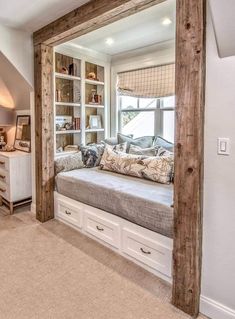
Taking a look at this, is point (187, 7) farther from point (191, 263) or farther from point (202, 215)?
point (191, 263)

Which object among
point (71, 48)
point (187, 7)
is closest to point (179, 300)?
point (187, 7)

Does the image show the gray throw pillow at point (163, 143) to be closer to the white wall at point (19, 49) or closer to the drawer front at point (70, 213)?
the drawer front at point (70, 213)

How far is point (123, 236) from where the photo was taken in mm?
2338

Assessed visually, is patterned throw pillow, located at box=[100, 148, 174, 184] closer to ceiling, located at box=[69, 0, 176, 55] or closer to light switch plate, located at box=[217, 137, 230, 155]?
A: light switch plate, located at box=[217, 137, 230, 155]

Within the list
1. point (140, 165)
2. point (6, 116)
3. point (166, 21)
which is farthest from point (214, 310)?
point (6, 116)

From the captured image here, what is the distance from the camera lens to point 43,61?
2916 mm

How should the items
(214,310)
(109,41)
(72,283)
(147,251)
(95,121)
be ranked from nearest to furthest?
A: (214,310) → (72,283) → (147,251) → (109,41) → (95,121)

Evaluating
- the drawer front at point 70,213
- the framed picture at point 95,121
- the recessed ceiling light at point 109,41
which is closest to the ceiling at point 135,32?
the recessed ceiling light at point 109,41

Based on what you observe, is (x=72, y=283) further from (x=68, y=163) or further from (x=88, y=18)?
(x=88, y=18)

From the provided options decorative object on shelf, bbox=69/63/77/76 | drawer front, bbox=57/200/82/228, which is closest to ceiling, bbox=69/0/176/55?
decorative object on shelf, bbox=69/63/77/76

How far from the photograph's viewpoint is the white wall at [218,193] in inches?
59.1

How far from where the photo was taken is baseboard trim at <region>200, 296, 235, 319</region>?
1.59 meters

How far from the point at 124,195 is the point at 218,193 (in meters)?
0.95

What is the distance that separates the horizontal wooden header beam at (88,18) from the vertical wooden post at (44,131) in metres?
0.22
